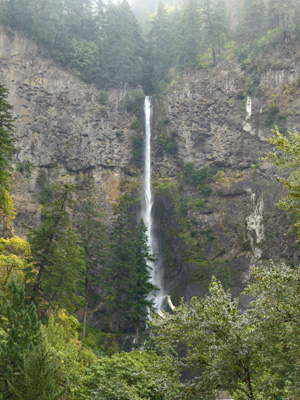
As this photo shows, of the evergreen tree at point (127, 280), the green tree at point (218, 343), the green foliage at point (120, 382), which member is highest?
the green tree at point (218, 343)

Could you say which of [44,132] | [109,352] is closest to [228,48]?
[44,132]

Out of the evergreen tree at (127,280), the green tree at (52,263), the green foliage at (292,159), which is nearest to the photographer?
the green foliage at (292,159)

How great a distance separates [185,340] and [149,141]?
37.0m

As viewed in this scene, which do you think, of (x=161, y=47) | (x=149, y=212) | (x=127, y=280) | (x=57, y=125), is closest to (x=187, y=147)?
(x=149, y=212)

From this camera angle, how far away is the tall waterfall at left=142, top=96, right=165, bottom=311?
3484cm

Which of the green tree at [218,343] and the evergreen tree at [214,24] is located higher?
the evergreen tree at [214,24]

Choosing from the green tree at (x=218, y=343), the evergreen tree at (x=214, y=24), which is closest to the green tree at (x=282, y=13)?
the evergreen tree at (x=214, y=24)

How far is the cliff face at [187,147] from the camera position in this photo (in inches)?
1339

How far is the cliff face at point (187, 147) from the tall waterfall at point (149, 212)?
0.87 meters

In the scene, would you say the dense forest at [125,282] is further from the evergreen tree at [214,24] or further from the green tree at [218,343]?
the evergreen tree at [214,24]

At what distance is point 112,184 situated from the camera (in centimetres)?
4350

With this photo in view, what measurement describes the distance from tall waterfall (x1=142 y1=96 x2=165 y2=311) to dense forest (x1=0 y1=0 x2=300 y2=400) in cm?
139

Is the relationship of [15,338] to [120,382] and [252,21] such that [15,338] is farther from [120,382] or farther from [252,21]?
[252,21]

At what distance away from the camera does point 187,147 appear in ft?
141
